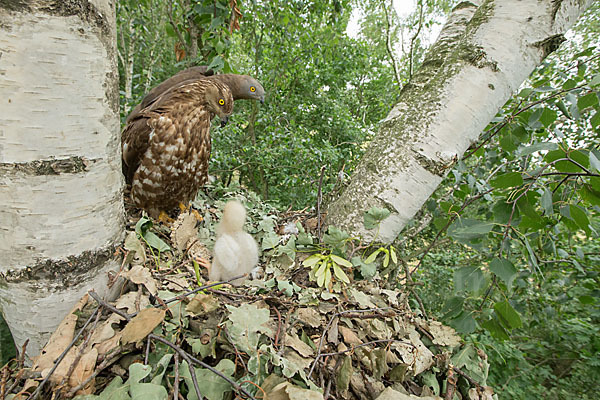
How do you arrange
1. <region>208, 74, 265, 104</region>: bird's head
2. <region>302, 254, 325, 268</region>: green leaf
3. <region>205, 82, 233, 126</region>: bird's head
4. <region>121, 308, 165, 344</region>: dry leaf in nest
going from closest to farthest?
1. <region>121, 308, 165, 344</region>: dry leaf in nest
2. <region>302, 254, 325, 268</region>: green leaf
3. <region>205, 82, 233, 126</region>: bird's head
4. <region>208, 74, 265, 104</region>: bird's head

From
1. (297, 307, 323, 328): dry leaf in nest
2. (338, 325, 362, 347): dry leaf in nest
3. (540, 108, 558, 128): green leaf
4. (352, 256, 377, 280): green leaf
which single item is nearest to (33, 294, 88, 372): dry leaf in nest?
(297, 307, 323, 328): dry leaf in nest

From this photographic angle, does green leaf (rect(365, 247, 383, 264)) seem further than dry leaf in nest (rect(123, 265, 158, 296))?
Yes

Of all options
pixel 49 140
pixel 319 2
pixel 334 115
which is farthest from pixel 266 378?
pixel 334 115

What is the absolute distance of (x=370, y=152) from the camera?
4.30ft

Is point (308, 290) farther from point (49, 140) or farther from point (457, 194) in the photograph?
point (457, 194)

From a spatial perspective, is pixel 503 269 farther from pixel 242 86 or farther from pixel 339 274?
pixel 242 86

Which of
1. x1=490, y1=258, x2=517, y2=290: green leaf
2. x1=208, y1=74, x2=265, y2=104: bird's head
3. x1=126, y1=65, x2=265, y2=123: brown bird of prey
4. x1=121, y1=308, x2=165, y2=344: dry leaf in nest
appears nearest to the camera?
x1=121, y1=308, x2=165, y2=344: dry leaf in nest

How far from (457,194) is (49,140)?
1772 mm

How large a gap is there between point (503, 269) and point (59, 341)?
122cm

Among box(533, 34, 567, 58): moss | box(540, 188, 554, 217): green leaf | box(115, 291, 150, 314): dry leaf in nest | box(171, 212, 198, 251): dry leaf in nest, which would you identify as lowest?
box(171, 212, 198, 251): dry leaf in nest

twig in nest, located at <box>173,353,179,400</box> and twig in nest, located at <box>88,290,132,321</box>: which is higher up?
twig in nest, located at <box>173,353,179,400</box>

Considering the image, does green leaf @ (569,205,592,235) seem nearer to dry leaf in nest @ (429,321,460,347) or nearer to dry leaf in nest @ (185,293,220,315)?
dry leaf in nest @ (429,321,460,347)

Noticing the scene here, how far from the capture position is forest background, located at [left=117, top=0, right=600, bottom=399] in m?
1.06

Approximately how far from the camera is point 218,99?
1749mm
